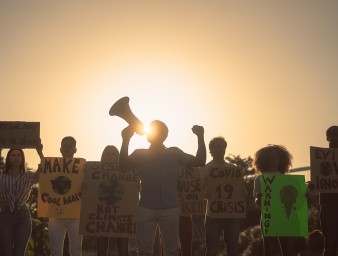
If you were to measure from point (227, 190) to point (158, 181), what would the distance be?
3174mm


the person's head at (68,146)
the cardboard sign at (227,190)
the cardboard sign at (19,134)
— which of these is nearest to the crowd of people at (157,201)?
the person's head at (68,146)

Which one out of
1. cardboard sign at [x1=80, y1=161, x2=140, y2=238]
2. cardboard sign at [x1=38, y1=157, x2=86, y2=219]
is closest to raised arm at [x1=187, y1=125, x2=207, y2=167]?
cardboard sign at [x1=80, y1=161, x2=140, y2=238]

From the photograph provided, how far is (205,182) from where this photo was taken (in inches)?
393

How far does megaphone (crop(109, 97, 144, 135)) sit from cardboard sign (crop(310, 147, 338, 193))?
12.4 ft

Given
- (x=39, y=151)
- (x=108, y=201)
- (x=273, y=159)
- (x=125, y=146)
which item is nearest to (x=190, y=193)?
(x=108, y=201)

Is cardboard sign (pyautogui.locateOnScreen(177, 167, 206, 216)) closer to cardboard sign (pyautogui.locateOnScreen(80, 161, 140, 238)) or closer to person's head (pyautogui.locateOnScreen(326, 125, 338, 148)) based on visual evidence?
cardboard sign (pyautogui.locateOnScreen(80, 161, 140, 238))

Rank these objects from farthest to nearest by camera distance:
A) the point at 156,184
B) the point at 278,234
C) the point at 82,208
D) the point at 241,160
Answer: the point at 241,160, the point at 82,208, the point at 278,234, the point at 156,184

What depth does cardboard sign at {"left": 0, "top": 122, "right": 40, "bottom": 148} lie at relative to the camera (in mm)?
11414

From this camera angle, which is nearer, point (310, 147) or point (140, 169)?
point (140, 169)

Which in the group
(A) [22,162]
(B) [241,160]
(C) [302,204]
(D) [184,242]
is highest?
(B) [241,160]

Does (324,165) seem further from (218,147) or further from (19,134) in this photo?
(19,134)

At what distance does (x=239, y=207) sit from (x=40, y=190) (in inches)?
130

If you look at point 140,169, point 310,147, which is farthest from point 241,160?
point 140,169

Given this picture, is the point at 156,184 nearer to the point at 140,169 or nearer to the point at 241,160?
the point at 140,169
